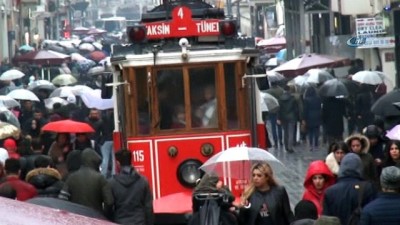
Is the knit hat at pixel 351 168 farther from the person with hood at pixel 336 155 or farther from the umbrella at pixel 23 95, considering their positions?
the umbrella at pixel 23 95

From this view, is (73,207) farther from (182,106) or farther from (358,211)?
(182,106)

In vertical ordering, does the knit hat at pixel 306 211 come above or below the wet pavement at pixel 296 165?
above

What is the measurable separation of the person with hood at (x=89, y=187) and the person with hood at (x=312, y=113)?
18.2 meters

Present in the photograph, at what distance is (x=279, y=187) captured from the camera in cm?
1311

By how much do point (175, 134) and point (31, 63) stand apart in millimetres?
34600

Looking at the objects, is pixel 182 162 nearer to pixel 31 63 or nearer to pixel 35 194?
pixel 35 194

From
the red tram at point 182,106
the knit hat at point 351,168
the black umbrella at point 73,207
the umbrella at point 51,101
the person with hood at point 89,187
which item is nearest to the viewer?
the black umbrella at point 73,207

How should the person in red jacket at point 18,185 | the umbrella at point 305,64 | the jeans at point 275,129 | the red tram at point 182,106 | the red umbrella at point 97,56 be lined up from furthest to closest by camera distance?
the red umbrella at point 97,56, the umbrella at point 305,64, the jeans at point 275,129, the red tram at point 182,106, the person in red jacket at point 18,185

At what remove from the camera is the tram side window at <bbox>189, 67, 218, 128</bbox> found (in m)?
17.6

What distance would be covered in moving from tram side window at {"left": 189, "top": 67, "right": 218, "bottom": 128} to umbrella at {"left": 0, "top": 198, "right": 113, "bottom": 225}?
35.6 ft

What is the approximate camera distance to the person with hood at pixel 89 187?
47.9 ft

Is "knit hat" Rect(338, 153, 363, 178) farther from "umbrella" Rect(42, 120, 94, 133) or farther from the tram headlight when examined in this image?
"umbrella" Rect(42, 120, 94, 133)

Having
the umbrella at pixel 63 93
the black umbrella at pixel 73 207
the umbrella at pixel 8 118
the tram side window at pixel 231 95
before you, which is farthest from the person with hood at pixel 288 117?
the black umbrella at pixel 73 207

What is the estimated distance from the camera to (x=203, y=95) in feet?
57.7
